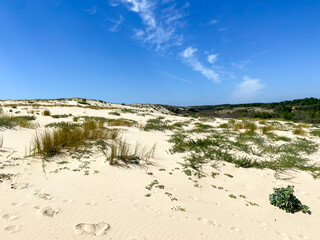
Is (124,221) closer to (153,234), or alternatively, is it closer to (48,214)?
(153,234)

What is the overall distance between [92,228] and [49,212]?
2.20ft

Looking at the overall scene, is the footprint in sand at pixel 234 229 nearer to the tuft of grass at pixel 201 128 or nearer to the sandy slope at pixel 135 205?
the sandy slope at pixel 135 205

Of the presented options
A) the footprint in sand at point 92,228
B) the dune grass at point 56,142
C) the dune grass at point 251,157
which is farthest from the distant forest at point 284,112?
the footprint in sand at point 92,228

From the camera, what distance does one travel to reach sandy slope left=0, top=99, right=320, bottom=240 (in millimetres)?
2037

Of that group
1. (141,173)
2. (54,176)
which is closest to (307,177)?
(141,173)

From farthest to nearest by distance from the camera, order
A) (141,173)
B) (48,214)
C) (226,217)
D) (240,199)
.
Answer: (141,173), (240,199), (226,217), (48,214)

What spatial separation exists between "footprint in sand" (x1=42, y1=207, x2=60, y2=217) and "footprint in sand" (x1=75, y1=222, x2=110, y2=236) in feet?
1.36

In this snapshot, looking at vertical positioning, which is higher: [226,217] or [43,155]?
[43,155]

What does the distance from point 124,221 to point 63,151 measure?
319 centimetres

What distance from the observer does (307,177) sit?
4211 millimetres

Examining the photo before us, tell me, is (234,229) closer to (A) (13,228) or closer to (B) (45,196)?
(A) (13,228)

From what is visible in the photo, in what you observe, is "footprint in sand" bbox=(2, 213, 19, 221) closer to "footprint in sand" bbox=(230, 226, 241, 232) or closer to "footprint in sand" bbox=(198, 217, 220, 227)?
"footprint in sand" bbox=(198, 217, 220, 227)

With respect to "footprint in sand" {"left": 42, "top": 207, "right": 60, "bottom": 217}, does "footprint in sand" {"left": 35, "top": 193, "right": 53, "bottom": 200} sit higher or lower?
higher

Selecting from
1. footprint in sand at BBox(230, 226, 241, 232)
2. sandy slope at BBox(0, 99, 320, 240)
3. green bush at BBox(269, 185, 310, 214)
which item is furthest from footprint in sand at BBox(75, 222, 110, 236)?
green bush at BBox(269, 185, 310, 214)
